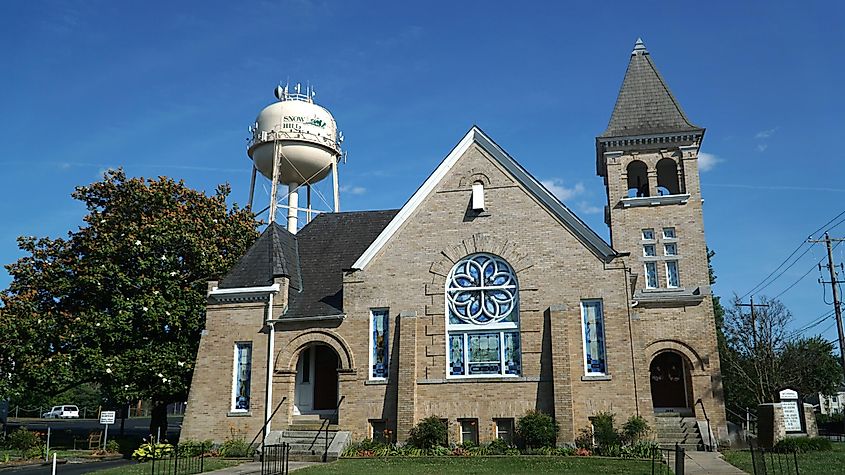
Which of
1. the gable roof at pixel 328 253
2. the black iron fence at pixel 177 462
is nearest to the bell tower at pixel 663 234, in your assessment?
the gable roof at pixel 328 253

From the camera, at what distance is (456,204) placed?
82.4 feet

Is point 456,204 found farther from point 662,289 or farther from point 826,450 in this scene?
point 826,450

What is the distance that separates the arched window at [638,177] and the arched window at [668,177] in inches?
23.4

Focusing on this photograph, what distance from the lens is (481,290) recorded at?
24.3 metres

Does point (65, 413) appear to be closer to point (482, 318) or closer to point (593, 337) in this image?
point (482, 318)

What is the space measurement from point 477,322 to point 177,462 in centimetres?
1033

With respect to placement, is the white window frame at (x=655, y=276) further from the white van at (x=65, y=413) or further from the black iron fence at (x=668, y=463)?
the white van at (x=65, y=413)

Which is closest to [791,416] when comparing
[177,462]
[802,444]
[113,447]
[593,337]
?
[802,444]

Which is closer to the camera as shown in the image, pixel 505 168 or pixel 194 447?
pixel 194 447

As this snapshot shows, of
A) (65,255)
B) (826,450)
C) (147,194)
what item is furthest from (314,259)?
(826,450)

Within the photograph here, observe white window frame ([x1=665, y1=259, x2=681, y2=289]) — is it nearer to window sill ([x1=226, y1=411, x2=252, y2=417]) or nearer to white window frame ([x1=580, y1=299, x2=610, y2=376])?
white window frame ([x1=580, y1=299, x2=610, y2=376])

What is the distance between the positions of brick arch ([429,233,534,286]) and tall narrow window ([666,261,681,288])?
662 cm

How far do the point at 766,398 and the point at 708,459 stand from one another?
24.6m

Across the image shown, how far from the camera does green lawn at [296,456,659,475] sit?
56.9 feet
